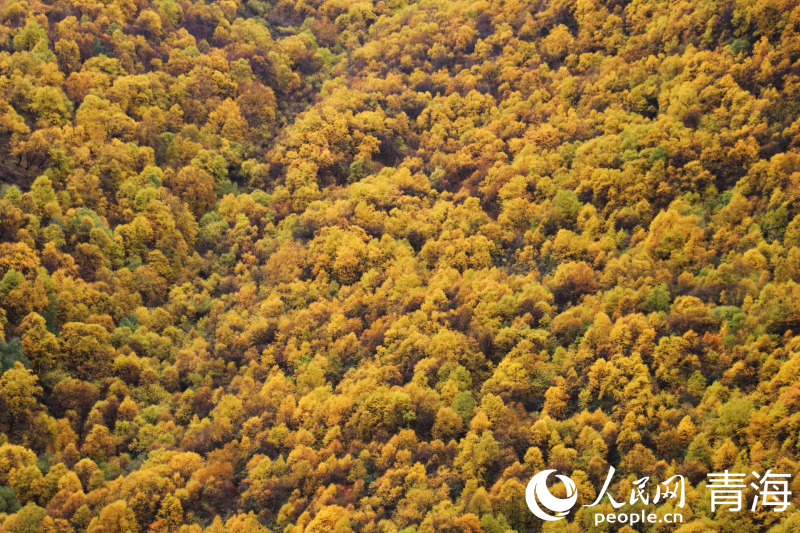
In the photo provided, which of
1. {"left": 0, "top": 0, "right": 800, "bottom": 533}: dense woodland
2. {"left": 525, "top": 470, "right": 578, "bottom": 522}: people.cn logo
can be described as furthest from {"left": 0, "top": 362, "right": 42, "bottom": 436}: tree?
{"left": 525, "top": 470, "right": 578, "bottom": 522}: people.cn logo

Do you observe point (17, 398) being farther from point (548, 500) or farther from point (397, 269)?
point (548, 500)

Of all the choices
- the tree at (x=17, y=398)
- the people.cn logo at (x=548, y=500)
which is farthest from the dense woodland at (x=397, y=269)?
the people.cn logo at (x=548, y=500)

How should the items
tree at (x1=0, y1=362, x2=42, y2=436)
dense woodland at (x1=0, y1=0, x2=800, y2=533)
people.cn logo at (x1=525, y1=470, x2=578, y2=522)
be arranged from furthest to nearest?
1. tree at (x1=0, y1=362, x2=42, y2=436)
2. dense woodland at (x1=0, y1=0, x2=800, y2=533)
3. people.cn logo at (x1=525, y1=470, x2=578, y2=522)

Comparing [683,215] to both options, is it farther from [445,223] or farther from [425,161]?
[425,161]

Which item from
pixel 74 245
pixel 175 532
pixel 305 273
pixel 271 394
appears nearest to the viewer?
pixel 175 532

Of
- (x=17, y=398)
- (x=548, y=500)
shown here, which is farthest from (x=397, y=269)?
(x=17, y=398)

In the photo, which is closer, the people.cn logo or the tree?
the people.cn logo

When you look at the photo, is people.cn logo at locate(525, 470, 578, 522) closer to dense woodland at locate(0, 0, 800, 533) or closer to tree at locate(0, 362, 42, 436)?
dense woodland at locate(0, 0, 800, 533)

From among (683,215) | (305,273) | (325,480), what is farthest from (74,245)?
(683,215)
